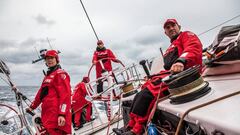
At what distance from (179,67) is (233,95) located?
1.98 ft

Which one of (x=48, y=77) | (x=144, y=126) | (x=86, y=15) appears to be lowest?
(x=144, y=126)

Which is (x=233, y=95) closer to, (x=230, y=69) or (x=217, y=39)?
(x=230, y=69)

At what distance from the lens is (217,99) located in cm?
130

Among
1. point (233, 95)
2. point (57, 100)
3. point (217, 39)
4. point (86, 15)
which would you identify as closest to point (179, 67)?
point (233, 95)

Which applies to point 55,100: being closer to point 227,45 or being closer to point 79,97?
point 227,45

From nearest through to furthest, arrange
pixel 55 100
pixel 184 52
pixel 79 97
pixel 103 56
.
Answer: pixel 184 52 → pixel 55 100 → pixel 79 97 → pixel 103 56

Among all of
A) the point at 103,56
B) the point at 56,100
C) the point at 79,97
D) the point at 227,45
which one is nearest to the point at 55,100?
the point at 56,100

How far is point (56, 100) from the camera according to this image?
3219 millimetres

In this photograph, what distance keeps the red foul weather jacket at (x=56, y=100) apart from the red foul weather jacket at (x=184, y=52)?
1428 millimetres

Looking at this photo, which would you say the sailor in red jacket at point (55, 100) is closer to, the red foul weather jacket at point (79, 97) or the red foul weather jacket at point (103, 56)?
the red foul weather jacket at point (79, 97)

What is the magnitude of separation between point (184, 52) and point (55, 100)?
6.39ft

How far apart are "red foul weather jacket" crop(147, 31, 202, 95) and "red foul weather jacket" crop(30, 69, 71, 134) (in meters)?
1.43

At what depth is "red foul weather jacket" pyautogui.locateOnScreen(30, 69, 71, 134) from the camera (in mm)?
3143

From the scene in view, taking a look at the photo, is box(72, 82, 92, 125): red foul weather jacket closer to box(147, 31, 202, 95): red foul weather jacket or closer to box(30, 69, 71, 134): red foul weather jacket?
box(30, 69, 71, 134): red foul weather jacket
